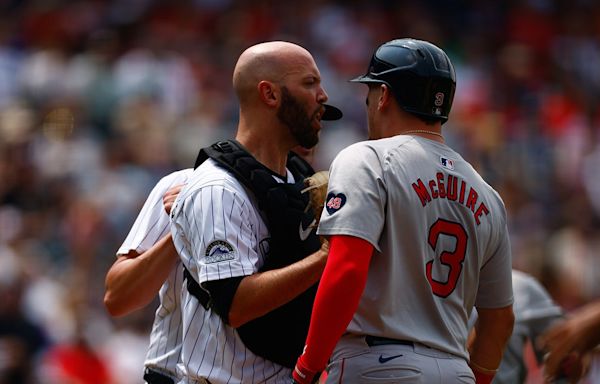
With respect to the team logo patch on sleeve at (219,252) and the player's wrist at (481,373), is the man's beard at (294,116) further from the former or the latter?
the player's wrist at (481,373)

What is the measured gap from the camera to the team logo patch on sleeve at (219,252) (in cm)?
407

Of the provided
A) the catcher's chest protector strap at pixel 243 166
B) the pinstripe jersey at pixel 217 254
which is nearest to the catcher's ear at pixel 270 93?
the catcher's chest protector strap at pixel 243 166

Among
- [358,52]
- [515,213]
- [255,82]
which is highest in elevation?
[255,82]

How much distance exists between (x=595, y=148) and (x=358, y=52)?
10.8ft

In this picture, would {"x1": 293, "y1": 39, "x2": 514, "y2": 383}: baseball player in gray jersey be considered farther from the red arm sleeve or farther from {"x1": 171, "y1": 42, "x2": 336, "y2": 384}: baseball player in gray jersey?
{"x1": 171, "y1": 42, "x2": 336, "y2": 384}: baseball player in gray jersey

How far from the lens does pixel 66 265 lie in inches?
424

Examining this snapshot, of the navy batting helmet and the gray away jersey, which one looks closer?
the gray away jersey

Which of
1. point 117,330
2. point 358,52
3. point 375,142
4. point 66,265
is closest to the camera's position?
point 375,142

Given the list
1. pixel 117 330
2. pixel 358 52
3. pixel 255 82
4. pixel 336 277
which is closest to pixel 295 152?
pixel 255 82

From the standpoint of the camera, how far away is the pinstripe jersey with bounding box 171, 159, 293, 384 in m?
4.09

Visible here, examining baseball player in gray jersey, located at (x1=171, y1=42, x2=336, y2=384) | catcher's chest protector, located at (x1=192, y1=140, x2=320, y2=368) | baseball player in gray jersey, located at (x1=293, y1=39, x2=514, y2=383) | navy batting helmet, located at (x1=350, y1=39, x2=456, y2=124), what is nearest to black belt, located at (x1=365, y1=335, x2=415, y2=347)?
baseball player in gray jersey, located at (x1=293, y1=39, x2=514, y2=383)

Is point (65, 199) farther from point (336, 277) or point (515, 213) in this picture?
point (336, 277)

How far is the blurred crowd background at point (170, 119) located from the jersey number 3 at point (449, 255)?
401 centimetres

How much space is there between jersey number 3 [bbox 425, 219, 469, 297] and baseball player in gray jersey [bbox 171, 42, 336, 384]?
38 centimetres
